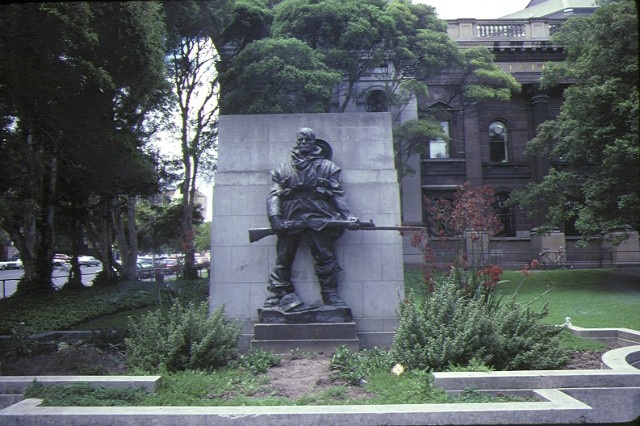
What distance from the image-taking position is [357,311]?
9914mm

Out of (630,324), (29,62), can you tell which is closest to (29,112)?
(29,62)

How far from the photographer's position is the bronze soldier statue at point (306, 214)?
30.8 feet

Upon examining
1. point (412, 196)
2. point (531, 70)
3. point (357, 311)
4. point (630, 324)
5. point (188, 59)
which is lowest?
point (630, 324)

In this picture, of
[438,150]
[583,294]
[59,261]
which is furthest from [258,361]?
[438,150]

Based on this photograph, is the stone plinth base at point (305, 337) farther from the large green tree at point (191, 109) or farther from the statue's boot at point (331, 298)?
the large green tree at point (191, 109)

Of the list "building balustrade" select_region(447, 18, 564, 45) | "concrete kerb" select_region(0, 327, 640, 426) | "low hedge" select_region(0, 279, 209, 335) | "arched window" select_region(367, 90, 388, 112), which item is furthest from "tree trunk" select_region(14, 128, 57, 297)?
"building balustrade" select_region(447, 18, 564, 45)

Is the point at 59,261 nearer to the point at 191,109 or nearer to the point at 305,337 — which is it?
the point at 191,109

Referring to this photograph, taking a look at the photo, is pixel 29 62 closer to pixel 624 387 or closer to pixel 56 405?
pixel 56 405

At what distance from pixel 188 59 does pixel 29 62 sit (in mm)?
11704

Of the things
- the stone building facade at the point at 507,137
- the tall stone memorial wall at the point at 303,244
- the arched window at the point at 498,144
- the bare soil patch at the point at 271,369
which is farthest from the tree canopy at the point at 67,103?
the arched window at the point at 498,144

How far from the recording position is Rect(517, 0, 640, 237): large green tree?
55.8ft

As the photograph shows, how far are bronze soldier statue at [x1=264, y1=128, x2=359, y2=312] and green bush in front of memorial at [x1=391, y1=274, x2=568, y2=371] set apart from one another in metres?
1.95

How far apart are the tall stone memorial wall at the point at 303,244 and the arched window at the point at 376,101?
1574cm

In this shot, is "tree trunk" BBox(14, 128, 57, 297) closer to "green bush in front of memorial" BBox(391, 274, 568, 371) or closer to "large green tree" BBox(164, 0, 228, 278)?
"large green tree" BBox(164, 0, 228, 278)
